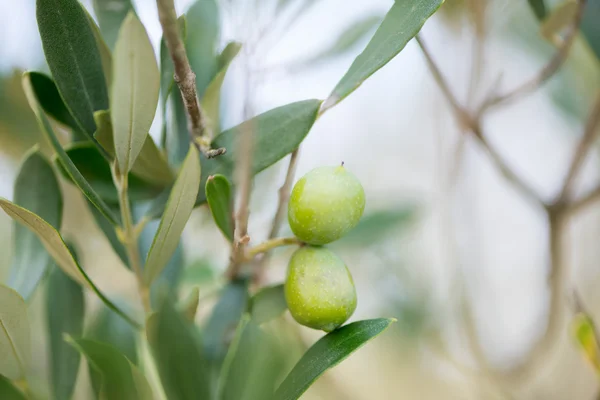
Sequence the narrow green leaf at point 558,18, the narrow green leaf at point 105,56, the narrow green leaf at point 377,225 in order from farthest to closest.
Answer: the narrow green leaf at point 377,225 < the narrow green leaf at point 558,18 < the narrow green leaf at point 105,56

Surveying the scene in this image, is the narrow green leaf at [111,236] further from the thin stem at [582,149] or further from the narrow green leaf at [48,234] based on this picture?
the thin stem at [582,149]

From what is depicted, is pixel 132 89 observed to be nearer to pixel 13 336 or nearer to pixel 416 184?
pixel 13 336

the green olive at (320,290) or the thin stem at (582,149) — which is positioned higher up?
the green olive at (320,290)

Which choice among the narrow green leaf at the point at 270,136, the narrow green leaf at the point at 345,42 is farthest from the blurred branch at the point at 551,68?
the narrow green leaf at the point at 270,136

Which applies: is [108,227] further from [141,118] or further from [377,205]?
[377,205]

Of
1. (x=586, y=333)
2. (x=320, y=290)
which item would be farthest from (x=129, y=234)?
(x=586, y=333)

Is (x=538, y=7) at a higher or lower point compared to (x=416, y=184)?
higher
